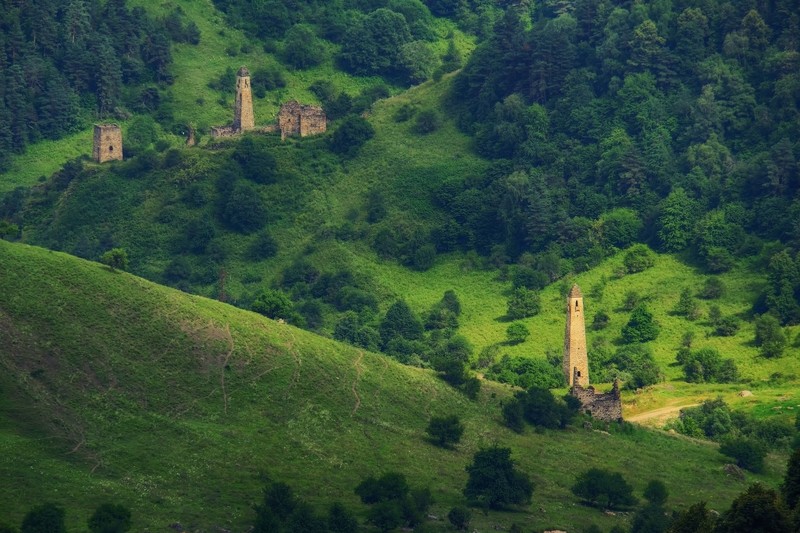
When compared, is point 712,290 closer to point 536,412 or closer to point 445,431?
point 536,412

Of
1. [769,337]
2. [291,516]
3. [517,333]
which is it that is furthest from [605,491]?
[517,333]

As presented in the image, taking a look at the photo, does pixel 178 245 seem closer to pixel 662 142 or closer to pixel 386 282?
pixel 386 282

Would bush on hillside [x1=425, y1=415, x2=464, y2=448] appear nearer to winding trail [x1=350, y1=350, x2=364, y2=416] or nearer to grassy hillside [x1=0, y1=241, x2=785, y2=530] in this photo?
grassy hillside [x1=0, y1=241, x2=785, y2=530]

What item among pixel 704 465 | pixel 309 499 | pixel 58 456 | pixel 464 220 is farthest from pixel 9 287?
pixel 464 220

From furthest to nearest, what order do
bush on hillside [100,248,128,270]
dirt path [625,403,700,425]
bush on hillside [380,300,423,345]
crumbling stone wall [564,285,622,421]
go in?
bush on hillside [380,300,423,345], dirt path [625,403,700,425], bush on hillside [100,248,128,270], crumbling stone wall [564,285,622,421]

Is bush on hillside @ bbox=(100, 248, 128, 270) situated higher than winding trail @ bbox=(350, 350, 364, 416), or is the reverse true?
bush on hillside @ bbox=(100, 248, 128, 270)

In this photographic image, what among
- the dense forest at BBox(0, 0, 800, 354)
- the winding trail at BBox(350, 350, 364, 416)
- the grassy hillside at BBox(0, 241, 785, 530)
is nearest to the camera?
the grassy hillside at BBox(0, 241, 785, 530)

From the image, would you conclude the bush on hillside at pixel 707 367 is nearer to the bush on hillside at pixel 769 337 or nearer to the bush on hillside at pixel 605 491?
the bush on hillside at pixel 769 337

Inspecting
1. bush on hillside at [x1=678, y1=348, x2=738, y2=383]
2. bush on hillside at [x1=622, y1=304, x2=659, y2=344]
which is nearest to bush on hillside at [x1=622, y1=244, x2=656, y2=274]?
bush on hillside at [x1=622, y1=304, x2=659, y2=344]

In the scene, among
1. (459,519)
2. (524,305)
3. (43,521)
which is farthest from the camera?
(524,305)
